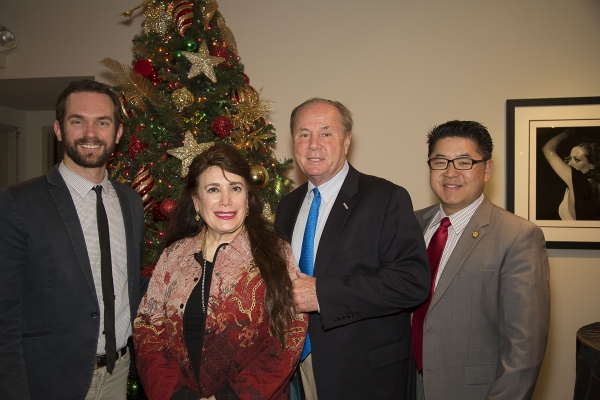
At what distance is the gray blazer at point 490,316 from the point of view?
1.98m

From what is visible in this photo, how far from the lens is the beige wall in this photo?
12.5 feet

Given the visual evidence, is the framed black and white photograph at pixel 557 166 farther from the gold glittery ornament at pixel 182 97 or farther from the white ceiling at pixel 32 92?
the white ceiling at pixel 32 92

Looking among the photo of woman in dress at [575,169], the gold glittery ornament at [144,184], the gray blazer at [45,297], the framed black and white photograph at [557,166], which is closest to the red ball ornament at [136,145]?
the gold glittery ornament at [144,184]

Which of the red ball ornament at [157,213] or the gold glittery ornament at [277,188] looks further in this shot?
the gold glittery ornament at [277,188]

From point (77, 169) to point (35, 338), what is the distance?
0.79 meters

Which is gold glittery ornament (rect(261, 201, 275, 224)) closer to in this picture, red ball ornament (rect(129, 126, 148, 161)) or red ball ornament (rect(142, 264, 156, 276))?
red ball ornament (rect(142, 264, 156, 276))

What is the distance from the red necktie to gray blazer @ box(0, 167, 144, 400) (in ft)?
5.10

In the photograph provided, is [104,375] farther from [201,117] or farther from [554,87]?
[554,87]

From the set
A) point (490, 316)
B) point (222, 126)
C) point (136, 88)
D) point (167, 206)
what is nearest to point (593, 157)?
point (490, 316)

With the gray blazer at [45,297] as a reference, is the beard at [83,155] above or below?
above

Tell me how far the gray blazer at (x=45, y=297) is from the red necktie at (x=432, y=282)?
156cm

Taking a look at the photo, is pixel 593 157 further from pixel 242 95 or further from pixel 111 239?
pixel 111 239

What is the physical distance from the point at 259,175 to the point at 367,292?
1.33m

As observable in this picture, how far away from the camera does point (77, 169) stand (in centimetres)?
213
